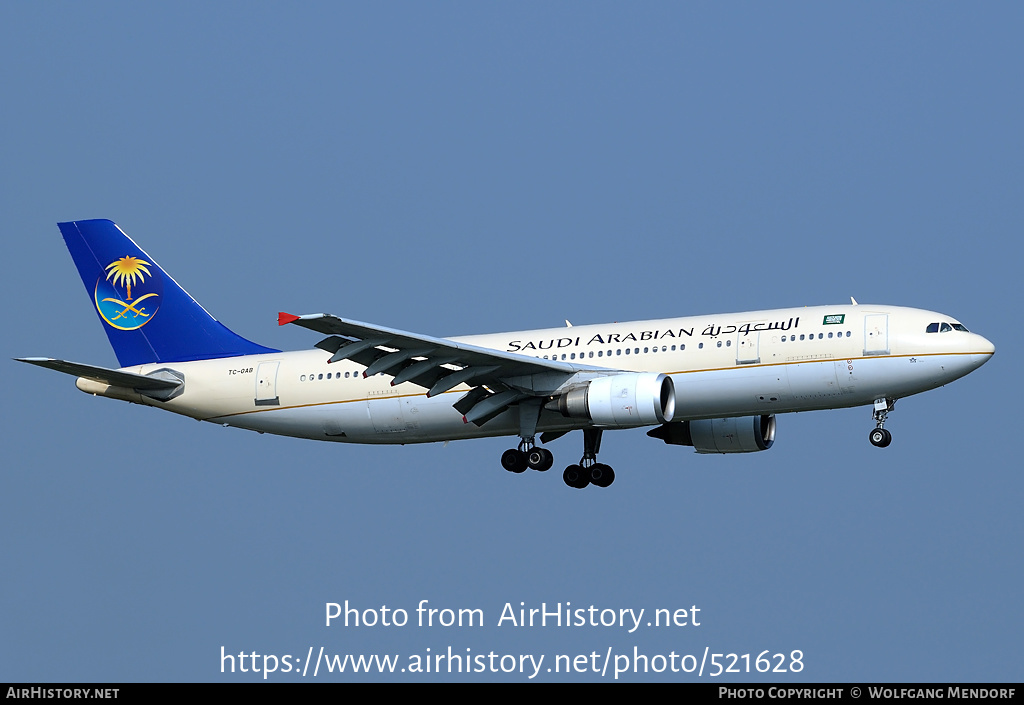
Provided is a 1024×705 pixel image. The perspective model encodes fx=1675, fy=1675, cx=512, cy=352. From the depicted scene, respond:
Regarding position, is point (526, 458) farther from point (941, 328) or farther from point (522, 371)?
point (941, 328)

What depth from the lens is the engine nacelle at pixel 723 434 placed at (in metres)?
49.4

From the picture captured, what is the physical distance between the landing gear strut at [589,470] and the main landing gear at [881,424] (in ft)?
26.1

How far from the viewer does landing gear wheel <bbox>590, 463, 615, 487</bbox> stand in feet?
160

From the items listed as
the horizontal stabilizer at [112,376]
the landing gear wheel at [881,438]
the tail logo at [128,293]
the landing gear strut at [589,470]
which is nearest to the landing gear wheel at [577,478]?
the landing gear strut at [589,470]

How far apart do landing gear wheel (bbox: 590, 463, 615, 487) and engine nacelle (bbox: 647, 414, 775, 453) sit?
2.38 metres

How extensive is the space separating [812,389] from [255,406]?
1641 cm

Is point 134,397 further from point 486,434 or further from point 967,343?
point 967,343

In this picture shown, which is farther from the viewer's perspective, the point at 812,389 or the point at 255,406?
the point at 255,406

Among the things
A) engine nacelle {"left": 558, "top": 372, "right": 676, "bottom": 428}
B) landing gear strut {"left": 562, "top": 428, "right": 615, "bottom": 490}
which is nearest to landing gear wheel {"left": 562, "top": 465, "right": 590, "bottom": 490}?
landing gear strut {"left": 562, "top": 428, "right": 615, "bottom": 490}

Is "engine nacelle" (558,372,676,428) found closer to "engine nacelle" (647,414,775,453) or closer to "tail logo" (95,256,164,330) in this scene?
"engine nacelle" (647,414,775,453)

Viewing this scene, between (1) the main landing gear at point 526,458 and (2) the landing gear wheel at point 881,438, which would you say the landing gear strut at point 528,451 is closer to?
(1) the main landing gear at point 526,458

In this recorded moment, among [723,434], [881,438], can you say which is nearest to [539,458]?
[723,434]
